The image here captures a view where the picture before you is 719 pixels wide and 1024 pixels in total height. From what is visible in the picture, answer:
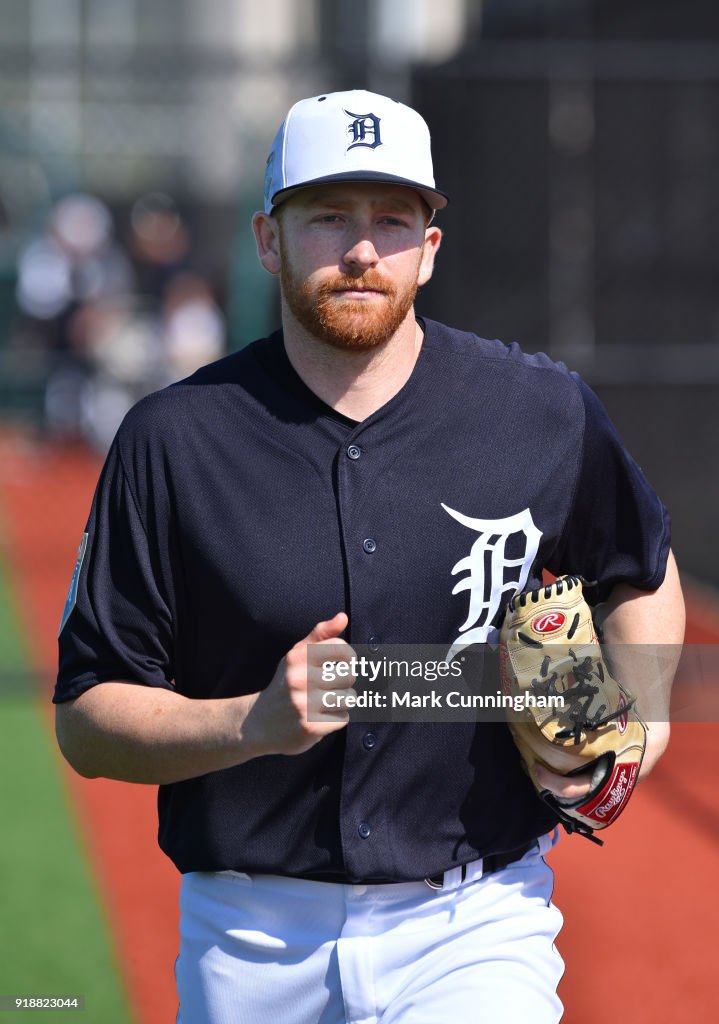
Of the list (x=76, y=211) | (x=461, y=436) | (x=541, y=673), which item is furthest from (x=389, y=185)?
(x=76, y=211)

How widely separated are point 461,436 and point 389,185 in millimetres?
Result: 517

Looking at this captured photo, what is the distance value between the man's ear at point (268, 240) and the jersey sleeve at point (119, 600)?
52cm

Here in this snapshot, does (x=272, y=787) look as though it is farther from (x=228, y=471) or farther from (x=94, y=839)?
(x=94, y=839)

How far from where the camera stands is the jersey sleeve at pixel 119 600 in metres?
2.94

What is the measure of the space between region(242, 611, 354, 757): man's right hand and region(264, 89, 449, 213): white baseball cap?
0.89 m

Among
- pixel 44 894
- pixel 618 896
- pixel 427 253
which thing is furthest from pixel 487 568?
pixel 44 894

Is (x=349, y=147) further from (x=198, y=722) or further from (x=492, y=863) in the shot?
(x=492, y=863)

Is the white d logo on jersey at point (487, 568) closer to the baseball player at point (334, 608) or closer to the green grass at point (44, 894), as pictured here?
the baseball player at point (334, 608)

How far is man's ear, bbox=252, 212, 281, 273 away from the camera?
311cm

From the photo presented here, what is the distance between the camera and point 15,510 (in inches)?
569

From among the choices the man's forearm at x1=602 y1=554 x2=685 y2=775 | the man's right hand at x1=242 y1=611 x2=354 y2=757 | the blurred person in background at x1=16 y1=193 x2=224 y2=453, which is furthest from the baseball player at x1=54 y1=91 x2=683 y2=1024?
the blurred person in background at x1=16 y1=193 x2=224 y2=453

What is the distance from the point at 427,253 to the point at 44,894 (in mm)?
3819

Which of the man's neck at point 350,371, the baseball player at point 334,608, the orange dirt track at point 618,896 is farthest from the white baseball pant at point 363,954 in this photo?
the orange dirt track at point 618,896

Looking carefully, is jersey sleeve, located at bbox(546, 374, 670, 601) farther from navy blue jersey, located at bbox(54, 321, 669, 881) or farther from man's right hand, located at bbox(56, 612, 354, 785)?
man's right hand, located at bbox(56, 612, 354, 785)
